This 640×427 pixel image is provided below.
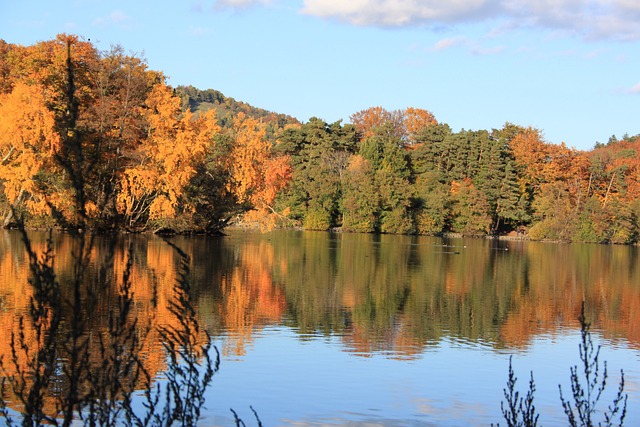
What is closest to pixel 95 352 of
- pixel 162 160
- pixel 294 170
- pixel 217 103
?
pixel 162 160

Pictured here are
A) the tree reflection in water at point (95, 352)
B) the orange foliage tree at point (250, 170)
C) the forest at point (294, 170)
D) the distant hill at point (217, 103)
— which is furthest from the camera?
the distant hill at point (217, 103)

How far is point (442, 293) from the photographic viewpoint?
2102 cm

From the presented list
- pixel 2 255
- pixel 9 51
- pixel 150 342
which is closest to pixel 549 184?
pixel 9 51

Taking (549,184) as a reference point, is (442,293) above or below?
below

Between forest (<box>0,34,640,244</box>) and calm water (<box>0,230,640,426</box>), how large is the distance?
753cm

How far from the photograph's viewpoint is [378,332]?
14.5 metres

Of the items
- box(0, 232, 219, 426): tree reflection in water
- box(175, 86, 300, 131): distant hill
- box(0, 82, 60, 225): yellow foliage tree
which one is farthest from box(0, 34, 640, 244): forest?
box(175, 86, 300, 131): distant hill

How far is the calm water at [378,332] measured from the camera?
9.29 m

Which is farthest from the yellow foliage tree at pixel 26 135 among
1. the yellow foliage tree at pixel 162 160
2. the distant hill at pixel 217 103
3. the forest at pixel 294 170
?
the distant hill at pixel 217 103

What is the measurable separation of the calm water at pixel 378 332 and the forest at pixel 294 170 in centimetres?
753

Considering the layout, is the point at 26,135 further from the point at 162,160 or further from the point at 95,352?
the point at 95,352

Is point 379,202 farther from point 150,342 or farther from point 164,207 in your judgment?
point 150,342

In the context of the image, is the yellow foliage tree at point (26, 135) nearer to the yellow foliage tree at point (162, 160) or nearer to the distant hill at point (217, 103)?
the yellow foliage tree at point (162, 160)

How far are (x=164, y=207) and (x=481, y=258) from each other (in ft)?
49.2
